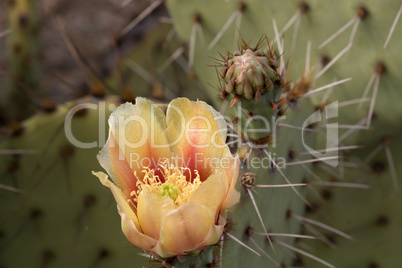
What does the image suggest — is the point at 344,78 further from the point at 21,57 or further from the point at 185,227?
the point at 21,57

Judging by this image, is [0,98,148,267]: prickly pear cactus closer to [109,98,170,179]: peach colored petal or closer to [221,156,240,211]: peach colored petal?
[109,98,170,179]: peach colored petal

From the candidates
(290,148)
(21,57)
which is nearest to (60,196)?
(290,148)

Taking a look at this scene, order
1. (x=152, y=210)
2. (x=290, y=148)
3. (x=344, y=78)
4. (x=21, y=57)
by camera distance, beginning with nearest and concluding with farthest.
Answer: (x=152, y=210), (x=290, y=148), (x=344, y=78), (x=21, y=57)

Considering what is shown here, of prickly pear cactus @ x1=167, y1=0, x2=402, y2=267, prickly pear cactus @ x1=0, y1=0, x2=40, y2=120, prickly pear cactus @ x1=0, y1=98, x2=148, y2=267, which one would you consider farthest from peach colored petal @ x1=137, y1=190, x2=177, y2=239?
prickly pear cactus @ x1=0, y1=0, x2=40, y2=120

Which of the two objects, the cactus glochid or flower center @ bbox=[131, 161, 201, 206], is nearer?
flower center @ bbox=[131, 161, 201, 206]

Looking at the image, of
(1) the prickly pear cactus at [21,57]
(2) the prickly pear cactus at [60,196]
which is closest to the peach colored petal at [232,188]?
(2) the prickly pear cactus at [60,196]

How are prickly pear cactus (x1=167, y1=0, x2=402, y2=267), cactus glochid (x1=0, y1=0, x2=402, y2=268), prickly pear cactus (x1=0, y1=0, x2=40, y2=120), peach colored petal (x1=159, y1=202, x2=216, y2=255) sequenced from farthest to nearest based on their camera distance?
prickly pear cactus (x1=0, y1=0, x2=40, y2=120) → prickly pear cactus (x1=167, y1=0, x2=402, y2=267) → cactus glochid (x1=0, y1=0, x2=402, y2=268) → peach colored petal (x1=159, y1=202, x2=216, y2=255)

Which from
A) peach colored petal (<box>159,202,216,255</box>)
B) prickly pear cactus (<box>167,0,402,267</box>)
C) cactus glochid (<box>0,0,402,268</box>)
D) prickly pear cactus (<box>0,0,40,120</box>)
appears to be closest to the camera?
peach colored petal (<box>159,202,216,255</box>)

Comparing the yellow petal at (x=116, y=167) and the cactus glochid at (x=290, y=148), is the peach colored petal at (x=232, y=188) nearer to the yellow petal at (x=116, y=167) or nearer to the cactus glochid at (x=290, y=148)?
the yellow petal at (x=116, y=167)
